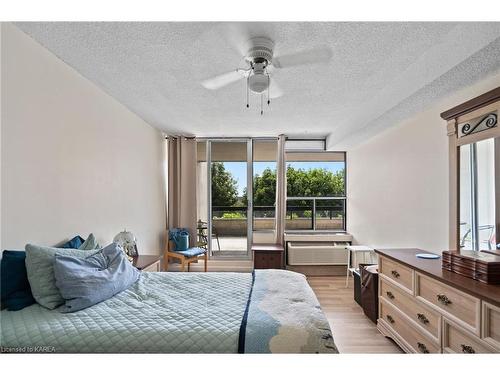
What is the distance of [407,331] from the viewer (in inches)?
88.1

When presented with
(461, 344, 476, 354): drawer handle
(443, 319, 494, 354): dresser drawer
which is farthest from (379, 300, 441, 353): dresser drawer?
(461, 344, 476, 354): drawer handle

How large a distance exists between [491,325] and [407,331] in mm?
885

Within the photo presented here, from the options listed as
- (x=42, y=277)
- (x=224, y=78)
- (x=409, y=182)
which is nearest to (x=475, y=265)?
(x=409, y=182)

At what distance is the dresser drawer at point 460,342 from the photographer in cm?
153

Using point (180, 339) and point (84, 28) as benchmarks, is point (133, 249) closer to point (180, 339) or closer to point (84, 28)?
point (180, 339)

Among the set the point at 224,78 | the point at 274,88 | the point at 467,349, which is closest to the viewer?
the point at 467,349

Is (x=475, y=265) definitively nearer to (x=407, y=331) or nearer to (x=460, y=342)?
(x=460, y=342)

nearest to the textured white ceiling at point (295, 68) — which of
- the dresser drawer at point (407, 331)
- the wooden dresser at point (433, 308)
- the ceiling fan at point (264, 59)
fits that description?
the ceiling fan at point (264, 59)

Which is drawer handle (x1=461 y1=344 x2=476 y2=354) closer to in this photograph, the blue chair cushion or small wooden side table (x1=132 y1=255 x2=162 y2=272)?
small wooden side table (x1=132 y1=255 x2=162 y2=272)

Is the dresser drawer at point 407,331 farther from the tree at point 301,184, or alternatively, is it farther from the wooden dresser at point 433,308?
the tree at point 301,184

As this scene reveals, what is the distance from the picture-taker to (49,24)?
1.76 meters

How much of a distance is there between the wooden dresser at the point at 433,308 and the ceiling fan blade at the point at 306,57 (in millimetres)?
1688

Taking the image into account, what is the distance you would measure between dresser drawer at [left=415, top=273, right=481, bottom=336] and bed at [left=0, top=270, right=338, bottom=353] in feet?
2.79

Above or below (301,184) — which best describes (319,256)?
below
